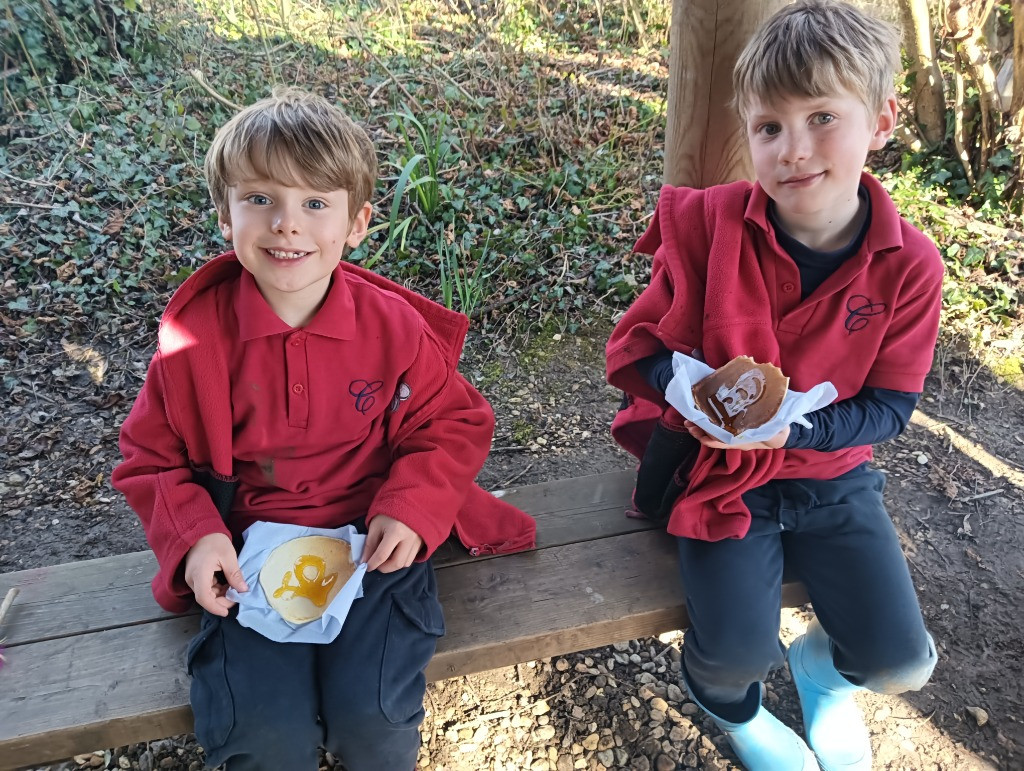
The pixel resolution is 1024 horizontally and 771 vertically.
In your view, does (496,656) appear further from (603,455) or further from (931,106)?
(931,106)

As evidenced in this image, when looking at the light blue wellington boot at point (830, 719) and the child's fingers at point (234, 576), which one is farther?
the light blue wellington boot at point (830, 719)

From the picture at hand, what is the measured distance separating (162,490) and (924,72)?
16.0 ft

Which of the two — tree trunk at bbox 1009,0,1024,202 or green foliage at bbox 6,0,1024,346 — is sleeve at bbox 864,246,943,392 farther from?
tree trunk at bbox 1009,0,1024,202

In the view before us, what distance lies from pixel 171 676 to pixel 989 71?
4.95m

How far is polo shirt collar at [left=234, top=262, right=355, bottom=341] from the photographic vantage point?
181 centimetres

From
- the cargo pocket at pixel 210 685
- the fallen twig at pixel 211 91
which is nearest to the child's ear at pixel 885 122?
the cargo pocket at pixel 210 685

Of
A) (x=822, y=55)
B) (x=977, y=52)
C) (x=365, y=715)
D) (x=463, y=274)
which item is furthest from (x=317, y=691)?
(x=977, y=52)

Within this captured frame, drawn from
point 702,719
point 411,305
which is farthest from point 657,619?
point 411,305

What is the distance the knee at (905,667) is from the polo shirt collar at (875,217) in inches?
39.8

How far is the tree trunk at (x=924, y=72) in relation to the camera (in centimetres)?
447

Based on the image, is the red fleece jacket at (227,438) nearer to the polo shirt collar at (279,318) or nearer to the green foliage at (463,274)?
the polo shirt collar at (279,318)

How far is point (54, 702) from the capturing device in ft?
5.64

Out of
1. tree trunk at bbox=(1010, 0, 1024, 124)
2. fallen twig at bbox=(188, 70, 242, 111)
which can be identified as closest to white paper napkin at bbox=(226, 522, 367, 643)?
fallen twig at bbox=(188, 70, 242, 111)

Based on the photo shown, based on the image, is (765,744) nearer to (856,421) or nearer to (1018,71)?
(856,421)
